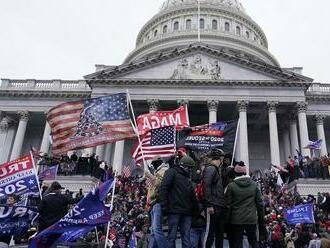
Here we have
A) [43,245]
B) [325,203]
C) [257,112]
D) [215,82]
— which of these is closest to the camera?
[43,245]

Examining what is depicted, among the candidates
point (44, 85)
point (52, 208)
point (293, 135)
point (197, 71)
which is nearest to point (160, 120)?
point (52, 208)

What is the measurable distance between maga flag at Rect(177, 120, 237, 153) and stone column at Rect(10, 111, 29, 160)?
29.1m

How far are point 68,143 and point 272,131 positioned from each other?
88.7ft

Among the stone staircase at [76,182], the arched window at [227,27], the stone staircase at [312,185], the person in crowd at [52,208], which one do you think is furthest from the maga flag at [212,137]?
the arched window at [227,27]

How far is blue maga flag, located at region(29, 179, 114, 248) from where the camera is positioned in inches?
319

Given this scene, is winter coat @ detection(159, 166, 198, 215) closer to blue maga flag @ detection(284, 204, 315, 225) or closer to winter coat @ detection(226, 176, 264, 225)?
winter coat @ detection(226, 176, 264, 225)

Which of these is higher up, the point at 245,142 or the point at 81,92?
the point at 81,92

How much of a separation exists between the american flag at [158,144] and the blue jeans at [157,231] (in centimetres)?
657

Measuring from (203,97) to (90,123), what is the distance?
26706 millimetres

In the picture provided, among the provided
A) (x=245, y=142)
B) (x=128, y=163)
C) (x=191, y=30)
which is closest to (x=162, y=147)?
(x=245, y=142)

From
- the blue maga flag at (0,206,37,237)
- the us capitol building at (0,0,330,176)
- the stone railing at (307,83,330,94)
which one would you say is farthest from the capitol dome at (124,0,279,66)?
the blue maga flag at (0,206,37,237)

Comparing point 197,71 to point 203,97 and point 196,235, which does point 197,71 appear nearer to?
point 203,97

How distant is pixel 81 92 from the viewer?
143ft

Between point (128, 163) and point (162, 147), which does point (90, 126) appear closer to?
point (162, 147)
